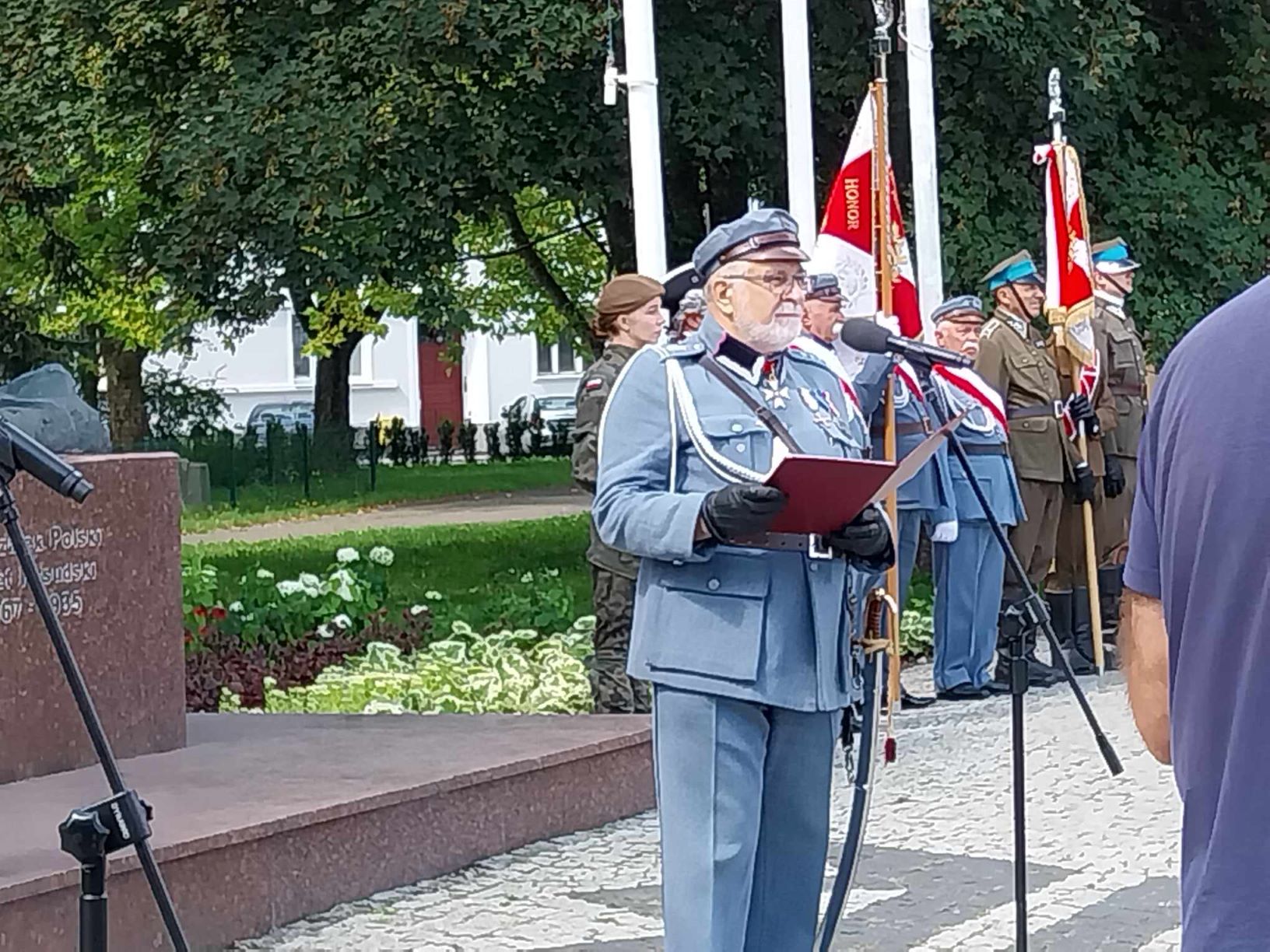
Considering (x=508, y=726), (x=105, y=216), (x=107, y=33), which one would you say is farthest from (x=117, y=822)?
(x=105, y=216)

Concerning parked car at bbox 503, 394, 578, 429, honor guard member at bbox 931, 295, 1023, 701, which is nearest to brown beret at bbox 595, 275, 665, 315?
honor guard member at bbox 931, 295, 1023, 701

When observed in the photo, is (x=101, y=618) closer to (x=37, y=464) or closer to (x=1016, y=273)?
(x=37, y=464)

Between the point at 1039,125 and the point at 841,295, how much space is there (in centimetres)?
701

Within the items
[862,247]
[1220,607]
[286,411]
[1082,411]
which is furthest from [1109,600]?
[286,411]

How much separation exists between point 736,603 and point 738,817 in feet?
1.53

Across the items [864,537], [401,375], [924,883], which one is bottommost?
[924,883]

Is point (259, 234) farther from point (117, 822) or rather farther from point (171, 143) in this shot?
point (117, 822)

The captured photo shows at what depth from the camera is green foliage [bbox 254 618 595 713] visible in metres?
9.65

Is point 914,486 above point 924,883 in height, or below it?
above

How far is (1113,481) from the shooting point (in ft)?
39.3

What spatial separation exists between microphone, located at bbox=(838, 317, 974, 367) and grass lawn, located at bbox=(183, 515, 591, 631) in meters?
6.79

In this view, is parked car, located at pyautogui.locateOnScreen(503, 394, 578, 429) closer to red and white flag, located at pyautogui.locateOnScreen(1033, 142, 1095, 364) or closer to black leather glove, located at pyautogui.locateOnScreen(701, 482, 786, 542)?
red and white flag, located at pyautogui.locateOnScreen(1033, 142, 1095, 364)

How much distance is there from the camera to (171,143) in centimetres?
1598

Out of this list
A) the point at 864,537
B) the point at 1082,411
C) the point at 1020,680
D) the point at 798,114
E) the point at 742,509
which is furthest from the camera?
the point at 798,114
